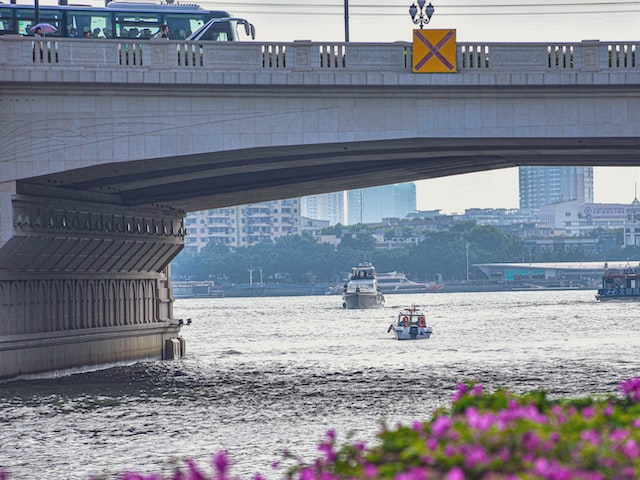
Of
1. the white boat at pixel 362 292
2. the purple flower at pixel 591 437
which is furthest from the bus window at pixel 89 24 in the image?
the white boat at pixel 362 292

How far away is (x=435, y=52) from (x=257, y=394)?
14423 millimetres

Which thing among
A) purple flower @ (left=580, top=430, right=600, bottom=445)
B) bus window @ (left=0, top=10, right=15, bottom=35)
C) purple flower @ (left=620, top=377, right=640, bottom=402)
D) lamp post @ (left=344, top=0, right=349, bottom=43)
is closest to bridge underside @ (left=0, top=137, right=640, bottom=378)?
lamp post @ (left=344, top=0, right=349, bottom=43)

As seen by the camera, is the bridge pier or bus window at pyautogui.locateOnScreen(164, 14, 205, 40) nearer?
the bridge pier

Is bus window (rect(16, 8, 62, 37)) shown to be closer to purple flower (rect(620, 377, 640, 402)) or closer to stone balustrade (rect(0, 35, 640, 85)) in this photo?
stone balustrade (rect(0, 35, 640, 85))

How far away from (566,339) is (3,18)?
5546cm

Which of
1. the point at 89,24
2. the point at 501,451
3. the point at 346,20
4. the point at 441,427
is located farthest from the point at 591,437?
the point at 89,24

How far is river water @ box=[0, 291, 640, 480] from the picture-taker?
109 feet

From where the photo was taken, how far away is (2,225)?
144 feet

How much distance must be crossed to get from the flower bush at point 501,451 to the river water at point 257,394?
257 cm

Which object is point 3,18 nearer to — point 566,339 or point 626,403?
point 626,403

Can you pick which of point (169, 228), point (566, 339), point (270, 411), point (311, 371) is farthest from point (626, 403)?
point (566, 339)

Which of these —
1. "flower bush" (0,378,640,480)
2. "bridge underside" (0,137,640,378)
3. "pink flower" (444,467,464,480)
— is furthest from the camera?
"bridge underside" (0,137,640,378)

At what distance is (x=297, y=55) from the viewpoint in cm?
4341

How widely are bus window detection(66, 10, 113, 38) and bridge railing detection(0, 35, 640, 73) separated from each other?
7768mm
